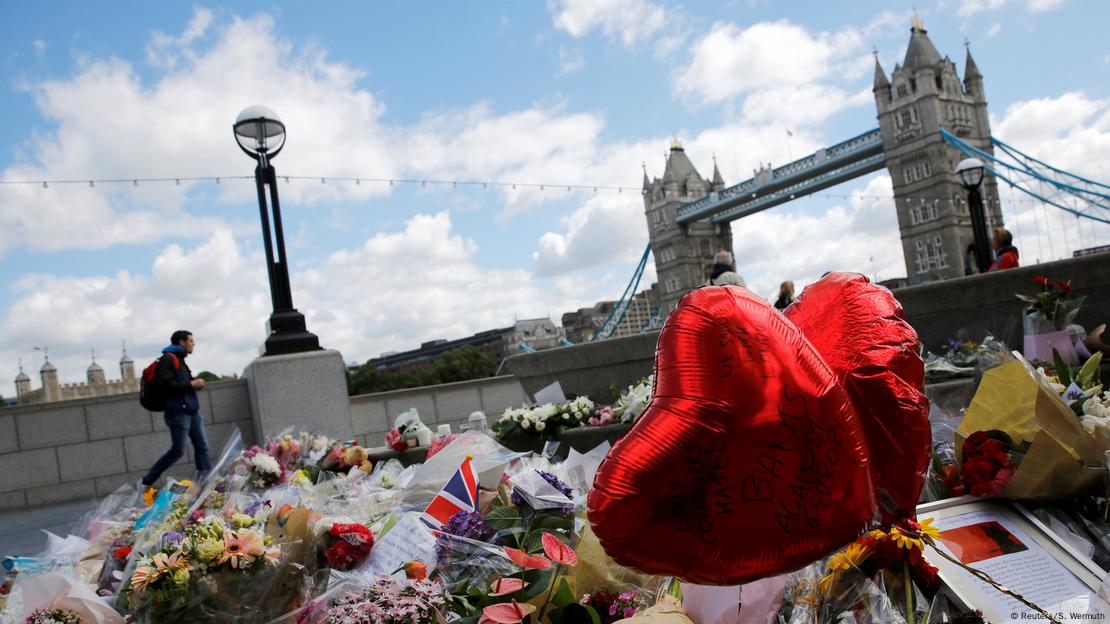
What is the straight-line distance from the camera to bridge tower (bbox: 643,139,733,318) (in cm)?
10131

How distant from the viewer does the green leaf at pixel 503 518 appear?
2051 mm

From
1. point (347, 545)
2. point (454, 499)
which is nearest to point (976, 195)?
point (454, 499)

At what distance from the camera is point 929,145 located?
259ft

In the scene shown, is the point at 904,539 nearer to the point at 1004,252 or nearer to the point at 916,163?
the point at 1004,252

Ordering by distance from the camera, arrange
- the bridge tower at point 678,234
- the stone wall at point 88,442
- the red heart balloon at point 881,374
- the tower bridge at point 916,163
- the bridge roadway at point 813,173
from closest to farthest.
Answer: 1. the red heart balloon at point 881,374
2. the stone wall at point 88,442
3. the bridge roadway at point 813,173
4. the tower bridge at point 916,163
5. the bridge tower at point 678,234

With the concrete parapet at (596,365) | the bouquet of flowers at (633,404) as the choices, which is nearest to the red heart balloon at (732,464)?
the bouquet of flowers at (633,404)

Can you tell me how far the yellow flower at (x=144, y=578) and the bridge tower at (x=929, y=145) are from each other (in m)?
82.7

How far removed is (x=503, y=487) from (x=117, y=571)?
1.30 m

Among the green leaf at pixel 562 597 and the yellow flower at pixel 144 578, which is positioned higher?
the yellow flower at pixel 144 578

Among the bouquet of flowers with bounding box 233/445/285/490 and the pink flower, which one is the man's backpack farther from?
the pink flower

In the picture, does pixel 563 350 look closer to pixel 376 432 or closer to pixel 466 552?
pixel 376 432

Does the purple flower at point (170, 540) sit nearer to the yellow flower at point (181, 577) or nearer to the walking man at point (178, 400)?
the yellow flower at point (181, 577)

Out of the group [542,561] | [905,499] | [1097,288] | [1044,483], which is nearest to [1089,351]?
[1097,288]

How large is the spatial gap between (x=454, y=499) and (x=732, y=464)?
4.39 feet
